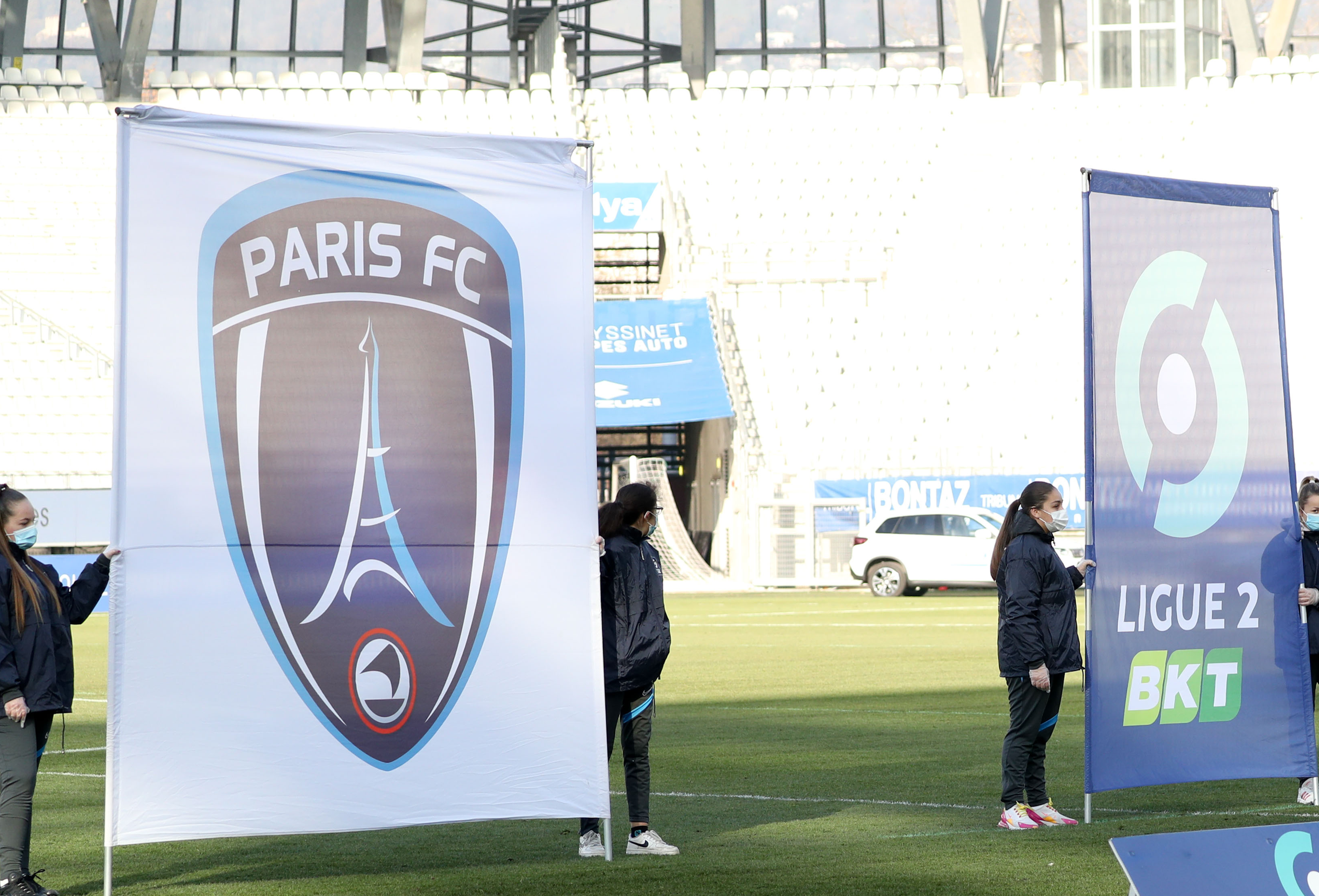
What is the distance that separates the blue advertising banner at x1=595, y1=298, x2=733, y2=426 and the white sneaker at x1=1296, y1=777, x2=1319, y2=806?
24.9 meters

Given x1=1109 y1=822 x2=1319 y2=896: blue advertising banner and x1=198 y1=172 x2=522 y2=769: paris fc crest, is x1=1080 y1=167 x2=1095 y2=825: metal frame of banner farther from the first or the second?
x1=1109 y1=822 x2=1319 y2=896: blue advertising banner

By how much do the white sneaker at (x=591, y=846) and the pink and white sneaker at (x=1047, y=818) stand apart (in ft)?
6.73

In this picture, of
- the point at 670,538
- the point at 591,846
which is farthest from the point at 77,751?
the point at 670,538

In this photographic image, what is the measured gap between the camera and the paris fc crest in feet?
21.4

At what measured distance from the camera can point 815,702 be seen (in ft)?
43.4

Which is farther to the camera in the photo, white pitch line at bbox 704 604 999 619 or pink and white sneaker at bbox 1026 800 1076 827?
white pitch line at bbox 704 604 999 619

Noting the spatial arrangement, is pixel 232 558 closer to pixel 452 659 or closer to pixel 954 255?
pixel 452 659

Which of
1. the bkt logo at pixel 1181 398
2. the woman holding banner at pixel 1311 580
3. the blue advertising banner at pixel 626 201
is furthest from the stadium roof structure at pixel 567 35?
the bkt logo at pixel 1181 398

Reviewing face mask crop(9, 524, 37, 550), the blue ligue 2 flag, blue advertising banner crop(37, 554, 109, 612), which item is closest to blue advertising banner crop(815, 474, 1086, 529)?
blue advertising banner crop(37, 554, 109, 612)

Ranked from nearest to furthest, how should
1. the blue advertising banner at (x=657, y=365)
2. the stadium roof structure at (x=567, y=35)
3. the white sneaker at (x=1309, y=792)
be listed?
the white sneaker at (x=1309, y=792) → the blue advertising banner at (x=657, y=365) → the stadium roof structure at (x=567, y=35)

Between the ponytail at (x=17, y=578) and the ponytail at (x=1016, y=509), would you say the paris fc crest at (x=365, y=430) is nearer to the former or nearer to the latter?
the ponytail at (x=17, y=578)

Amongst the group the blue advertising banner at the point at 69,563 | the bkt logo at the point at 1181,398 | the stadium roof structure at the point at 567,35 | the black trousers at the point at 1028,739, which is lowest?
the black trousers at the point at 1028,739

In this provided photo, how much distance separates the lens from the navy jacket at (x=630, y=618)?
23.4 ft

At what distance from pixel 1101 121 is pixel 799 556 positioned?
50.2 feet
